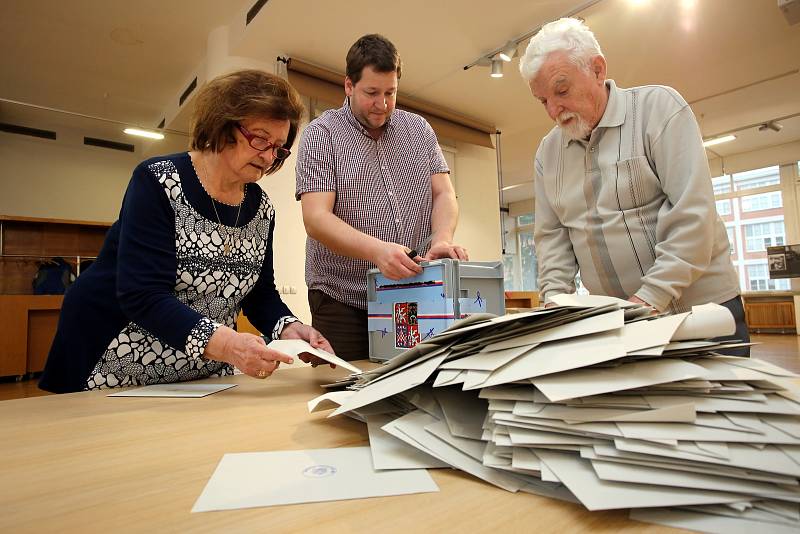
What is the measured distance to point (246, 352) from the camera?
0.80 metres

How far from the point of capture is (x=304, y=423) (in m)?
0.57

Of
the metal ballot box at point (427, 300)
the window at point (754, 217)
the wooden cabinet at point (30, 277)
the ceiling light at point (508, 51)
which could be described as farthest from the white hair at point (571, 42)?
the window at point (754, 217)

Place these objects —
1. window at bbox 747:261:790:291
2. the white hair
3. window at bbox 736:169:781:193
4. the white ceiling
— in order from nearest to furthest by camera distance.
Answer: the white hair < the white ceiling < window at bbox 736:169:781:193 < window at bbox 747:261:790:291

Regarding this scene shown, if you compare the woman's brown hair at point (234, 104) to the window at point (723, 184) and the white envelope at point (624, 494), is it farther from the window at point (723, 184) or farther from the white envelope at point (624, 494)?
the window at point (723, 184)

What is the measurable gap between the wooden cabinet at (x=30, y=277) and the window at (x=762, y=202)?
11.2 metres

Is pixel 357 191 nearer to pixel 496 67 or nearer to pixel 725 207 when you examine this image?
pixel 496 67

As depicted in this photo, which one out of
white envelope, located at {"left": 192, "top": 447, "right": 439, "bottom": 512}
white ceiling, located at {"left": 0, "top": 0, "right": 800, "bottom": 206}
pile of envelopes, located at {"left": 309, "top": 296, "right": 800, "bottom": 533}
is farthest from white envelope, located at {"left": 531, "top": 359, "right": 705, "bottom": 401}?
white ceiling, located at {"left": 0, "top": 0, "right": 800, "bottom": 206}

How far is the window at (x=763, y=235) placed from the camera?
902cm

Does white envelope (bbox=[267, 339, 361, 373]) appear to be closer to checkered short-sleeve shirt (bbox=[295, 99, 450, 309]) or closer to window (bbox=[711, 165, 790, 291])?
checkered short-sleeve shirt (bbox=[295, 99, 450, 309])

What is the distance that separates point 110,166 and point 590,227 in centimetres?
822

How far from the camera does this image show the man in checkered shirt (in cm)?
135

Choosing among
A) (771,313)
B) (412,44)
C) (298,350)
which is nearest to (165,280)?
(298,350)

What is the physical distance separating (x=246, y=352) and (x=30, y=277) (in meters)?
6.57

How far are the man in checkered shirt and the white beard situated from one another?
1.32 feet
